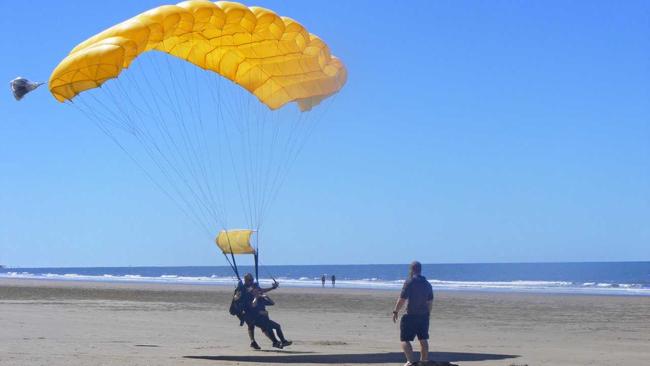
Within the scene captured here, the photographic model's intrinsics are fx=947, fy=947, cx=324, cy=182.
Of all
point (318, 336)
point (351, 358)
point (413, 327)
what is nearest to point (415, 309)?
point (413, 327)

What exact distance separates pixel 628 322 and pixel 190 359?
12459mm

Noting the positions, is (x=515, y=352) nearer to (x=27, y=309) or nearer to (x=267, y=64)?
(x=267, y=64)

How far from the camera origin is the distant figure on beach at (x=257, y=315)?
13.4 metres

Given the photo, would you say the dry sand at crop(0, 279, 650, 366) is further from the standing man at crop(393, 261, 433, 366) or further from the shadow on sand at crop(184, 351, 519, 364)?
the standing man at crop(393, 261, 433, 366)

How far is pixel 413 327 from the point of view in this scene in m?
10.9

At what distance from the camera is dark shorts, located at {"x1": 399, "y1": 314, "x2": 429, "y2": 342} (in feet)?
35.7

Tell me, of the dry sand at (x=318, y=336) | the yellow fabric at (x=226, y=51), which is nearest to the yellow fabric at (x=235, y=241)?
the dry sand at (x=318, y=336)

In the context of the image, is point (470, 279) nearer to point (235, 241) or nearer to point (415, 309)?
point (235, 241)

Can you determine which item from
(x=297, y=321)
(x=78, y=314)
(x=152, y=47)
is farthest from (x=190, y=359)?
(x=78, y=314)

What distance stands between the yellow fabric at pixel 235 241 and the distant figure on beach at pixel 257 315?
19.4 inches

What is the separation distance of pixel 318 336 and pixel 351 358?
3.91 m

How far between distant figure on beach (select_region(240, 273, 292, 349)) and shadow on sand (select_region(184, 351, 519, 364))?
706 millimetres

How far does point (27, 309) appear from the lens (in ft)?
75.5

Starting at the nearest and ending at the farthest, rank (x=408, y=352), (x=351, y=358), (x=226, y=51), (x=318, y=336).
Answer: (x=408, y=352)
(x=351, y=358)
(x=226, y=51)
(x=318, y=336)
